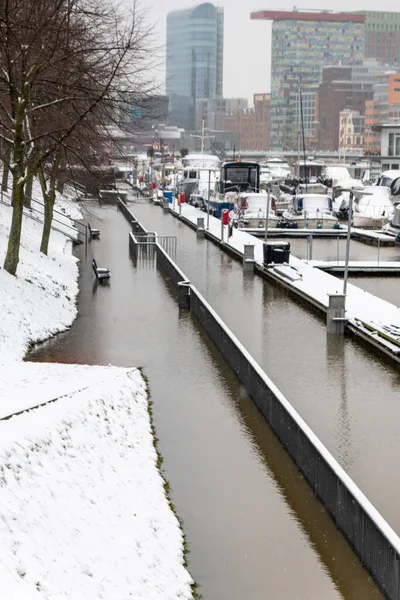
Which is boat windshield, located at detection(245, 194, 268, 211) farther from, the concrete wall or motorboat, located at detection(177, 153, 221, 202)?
the concrete wall

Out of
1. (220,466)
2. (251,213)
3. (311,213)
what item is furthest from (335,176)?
(220,466)

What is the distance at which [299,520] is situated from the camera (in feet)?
49.0

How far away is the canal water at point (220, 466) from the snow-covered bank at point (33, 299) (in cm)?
54

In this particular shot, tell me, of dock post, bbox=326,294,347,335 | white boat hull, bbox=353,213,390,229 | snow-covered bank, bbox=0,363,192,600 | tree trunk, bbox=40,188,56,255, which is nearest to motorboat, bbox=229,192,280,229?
white boat hull, bbox=353,213,390,229

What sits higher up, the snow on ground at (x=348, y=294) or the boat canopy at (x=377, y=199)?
the boat canopy at (x=377, y=199)

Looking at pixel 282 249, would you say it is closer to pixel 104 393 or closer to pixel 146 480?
pixel 104 393

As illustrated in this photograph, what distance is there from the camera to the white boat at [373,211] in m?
62.2

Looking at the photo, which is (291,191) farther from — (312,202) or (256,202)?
(256,202)

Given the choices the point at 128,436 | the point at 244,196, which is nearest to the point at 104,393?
the point at 128,436

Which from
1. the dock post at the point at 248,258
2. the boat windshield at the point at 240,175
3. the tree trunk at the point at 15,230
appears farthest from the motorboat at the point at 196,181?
the tree trunk at the point at 15,230

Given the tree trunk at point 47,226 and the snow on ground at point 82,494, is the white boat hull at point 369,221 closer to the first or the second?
the tree trunk at point 47,226

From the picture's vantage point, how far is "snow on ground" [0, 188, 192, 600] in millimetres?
11617

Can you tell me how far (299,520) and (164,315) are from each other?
16.3m

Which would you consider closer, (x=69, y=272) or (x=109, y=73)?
(x=109, y=73)
